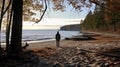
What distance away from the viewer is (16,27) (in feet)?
76.9

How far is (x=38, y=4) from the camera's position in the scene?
1089 inches

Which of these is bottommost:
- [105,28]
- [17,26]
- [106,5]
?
[105,28]

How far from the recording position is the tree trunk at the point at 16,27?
75.5 ft

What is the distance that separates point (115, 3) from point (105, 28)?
379ft

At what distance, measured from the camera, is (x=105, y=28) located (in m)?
140

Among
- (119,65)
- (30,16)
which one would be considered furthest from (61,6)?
(119,65)

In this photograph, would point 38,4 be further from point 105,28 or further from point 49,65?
point 105,28

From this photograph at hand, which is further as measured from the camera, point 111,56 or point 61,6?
point 61,6

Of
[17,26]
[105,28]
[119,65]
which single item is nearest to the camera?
[119,65]

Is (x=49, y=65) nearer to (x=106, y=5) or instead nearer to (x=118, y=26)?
(x=106, y=5)

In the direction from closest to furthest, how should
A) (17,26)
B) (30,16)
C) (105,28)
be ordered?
(17,26) < (30,16) < (105,28)

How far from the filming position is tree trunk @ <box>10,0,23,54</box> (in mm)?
23014

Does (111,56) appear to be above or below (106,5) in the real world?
below

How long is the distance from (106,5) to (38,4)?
20.0ft
